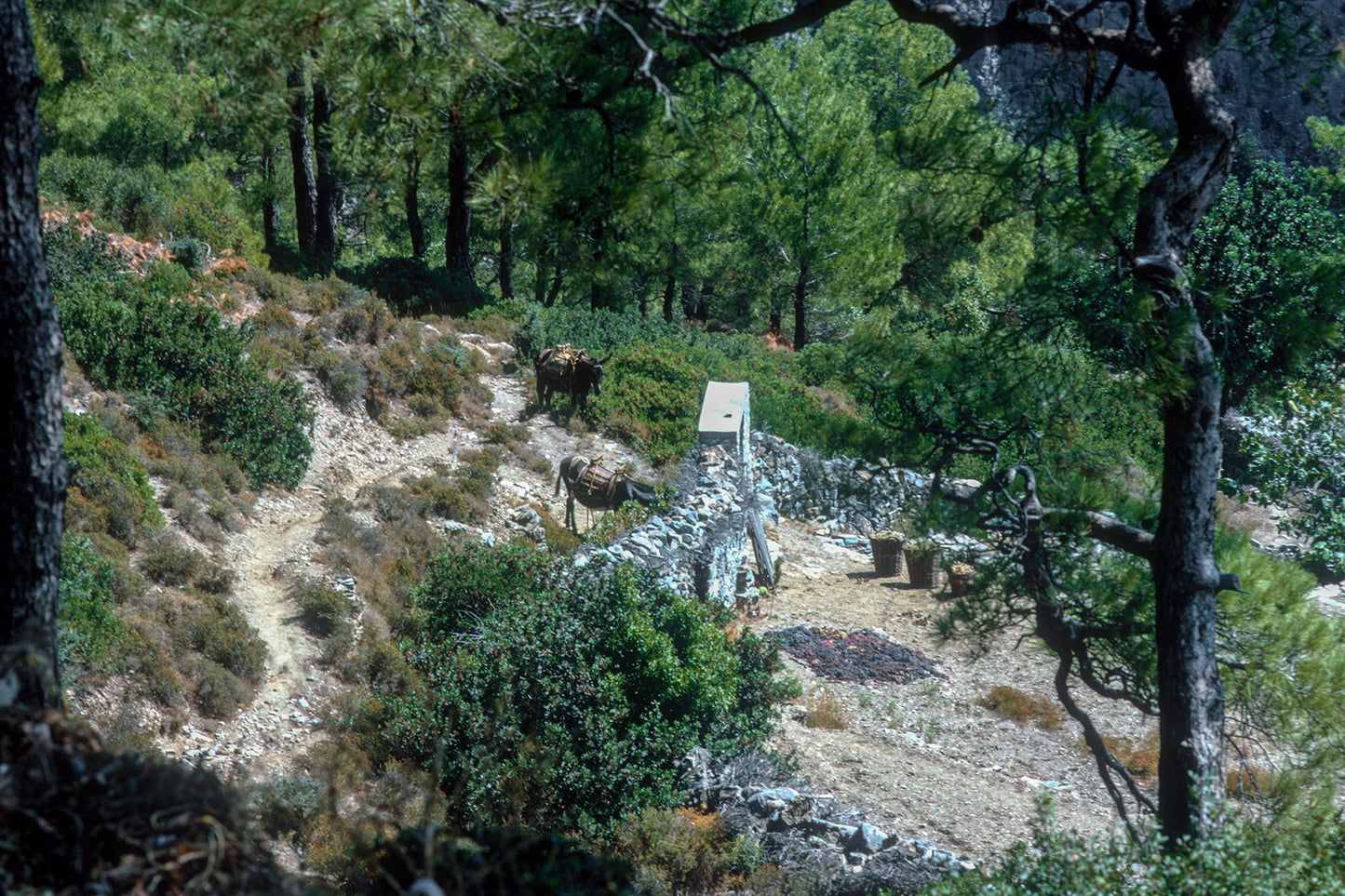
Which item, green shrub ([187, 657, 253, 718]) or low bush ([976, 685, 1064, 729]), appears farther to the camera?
low bush ([976, 685, 1064, 729])

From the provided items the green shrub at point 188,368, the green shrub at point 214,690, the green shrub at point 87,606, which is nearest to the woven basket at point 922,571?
the green shrub at point 188,368

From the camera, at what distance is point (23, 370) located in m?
3.20

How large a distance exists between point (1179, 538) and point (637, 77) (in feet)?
13.0

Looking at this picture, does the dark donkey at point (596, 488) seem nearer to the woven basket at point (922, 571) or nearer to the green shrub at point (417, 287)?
the woven basket at point (922, 571)

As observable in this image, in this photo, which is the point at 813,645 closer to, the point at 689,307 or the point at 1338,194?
the point at 689,307

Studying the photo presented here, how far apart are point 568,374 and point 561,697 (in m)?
8.89

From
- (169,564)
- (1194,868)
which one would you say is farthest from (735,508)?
(1194,868)

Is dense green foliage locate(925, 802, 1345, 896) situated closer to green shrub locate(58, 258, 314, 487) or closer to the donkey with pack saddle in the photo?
green shrub locate(58, 258, 314, 487)

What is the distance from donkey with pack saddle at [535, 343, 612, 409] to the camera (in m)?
15.4

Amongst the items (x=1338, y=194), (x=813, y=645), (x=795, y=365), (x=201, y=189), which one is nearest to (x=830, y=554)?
(x=813, y=645)

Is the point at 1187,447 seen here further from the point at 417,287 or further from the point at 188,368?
the point at 417,287

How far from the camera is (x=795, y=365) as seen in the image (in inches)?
926

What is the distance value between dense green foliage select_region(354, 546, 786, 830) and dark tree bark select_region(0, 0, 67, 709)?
3565 mm

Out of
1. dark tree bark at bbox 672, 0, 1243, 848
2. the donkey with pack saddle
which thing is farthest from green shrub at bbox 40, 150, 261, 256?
dark tree bark at bbox 672, 0, 1243, 848
